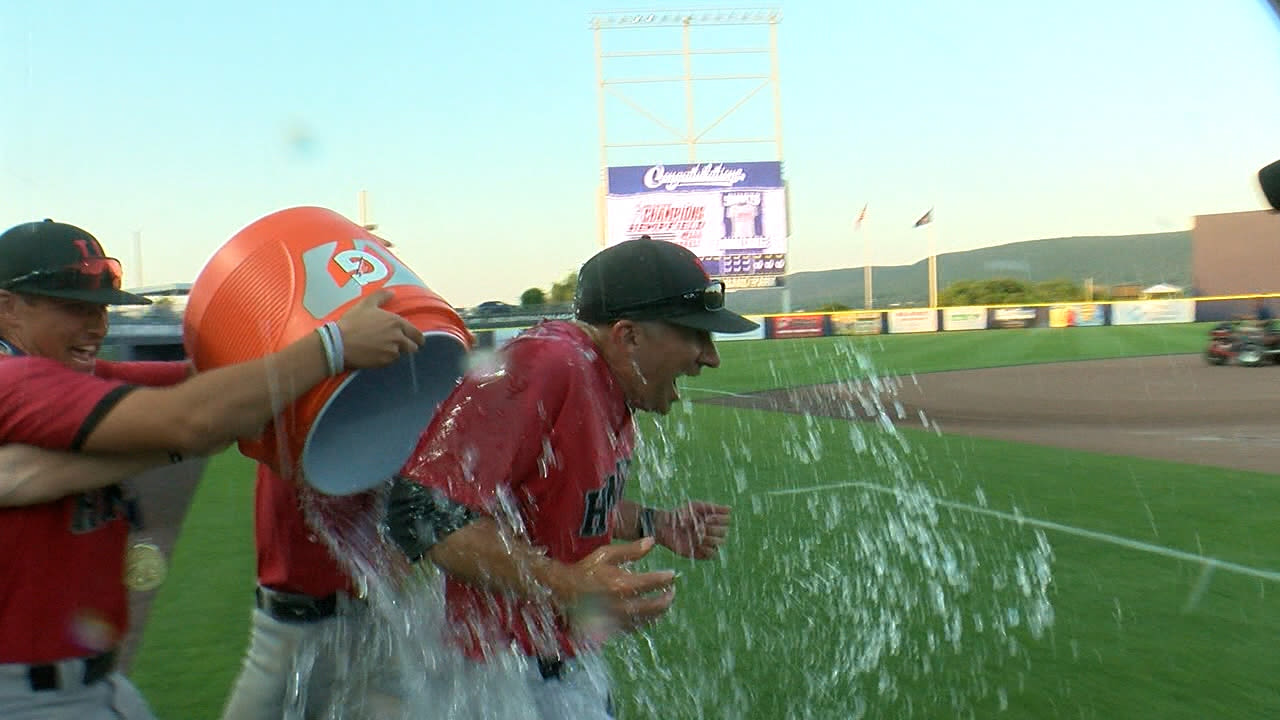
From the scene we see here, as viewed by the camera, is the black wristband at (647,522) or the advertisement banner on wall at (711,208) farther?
the advertisement banner on wall at (711,208)

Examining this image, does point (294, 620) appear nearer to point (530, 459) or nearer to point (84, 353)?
point (84, 353)

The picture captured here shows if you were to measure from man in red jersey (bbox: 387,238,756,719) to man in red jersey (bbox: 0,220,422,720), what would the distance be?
23cm

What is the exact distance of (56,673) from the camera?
2.09 meters

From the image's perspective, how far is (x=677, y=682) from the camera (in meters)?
4.86

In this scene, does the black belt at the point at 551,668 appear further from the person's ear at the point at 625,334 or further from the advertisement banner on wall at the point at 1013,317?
the advertisement banner on wall at the point at 1013,317

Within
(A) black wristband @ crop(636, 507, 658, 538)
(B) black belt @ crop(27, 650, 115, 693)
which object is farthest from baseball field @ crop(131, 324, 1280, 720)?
(B) black belt @ crop(27, 650, 115, 693)

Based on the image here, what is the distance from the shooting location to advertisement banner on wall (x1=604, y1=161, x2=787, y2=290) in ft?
145

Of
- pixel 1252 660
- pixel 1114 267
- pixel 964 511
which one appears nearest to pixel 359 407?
pixel 1252 660

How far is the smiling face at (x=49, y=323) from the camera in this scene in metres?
2.08

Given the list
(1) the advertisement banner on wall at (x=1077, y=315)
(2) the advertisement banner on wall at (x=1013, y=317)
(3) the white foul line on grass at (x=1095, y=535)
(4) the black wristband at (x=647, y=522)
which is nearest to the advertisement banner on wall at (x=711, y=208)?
(2) the advertisement banner on wall at (x=1013, y=317)

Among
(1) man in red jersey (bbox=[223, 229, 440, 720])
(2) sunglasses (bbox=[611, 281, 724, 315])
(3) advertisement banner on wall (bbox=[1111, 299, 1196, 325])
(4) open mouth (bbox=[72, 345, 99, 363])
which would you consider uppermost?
(2) sunglasses (bbox=[611, 281, 724, 315])

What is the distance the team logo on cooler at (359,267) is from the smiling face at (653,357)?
0.49 metres

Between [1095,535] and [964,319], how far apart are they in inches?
1629

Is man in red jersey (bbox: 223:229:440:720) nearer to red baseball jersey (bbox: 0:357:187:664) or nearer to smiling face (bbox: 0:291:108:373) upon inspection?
red baseball jersey (bbox: 0:357:187:664)
